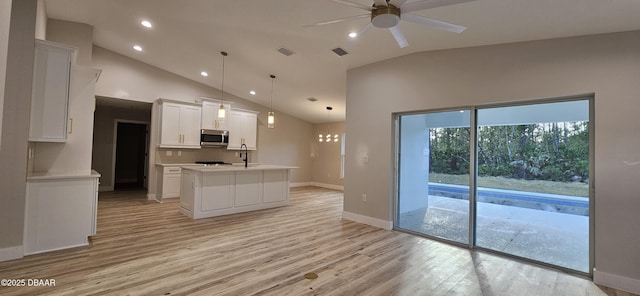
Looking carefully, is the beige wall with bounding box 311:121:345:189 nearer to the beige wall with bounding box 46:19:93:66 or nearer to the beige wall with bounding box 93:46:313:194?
the beige wall with bounding box 93:46:313:194

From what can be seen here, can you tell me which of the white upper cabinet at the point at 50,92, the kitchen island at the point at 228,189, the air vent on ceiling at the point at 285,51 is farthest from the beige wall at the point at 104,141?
the air vent on ceiling at the point at 285,51

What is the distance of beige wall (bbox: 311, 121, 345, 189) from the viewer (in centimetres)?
902

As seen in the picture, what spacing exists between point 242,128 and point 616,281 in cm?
718

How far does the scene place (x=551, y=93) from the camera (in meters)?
3.08

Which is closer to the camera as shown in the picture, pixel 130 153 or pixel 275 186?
pixel 275 186

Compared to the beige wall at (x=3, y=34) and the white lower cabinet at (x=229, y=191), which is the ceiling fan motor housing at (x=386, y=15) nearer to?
the beige wall at (x=3, y=34)

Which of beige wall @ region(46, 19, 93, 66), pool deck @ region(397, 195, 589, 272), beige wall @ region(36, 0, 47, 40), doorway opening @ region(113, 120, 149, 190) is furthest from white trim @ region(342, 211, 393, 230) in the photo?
doorway opening @ region(113, 120, 149, 190)

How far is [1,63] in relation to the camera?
1.24 metres

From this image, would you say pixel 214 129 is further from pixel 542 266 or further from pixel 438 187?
pixel 542 266

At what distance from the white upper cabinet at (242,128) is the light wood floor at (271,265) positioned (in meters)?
3.27

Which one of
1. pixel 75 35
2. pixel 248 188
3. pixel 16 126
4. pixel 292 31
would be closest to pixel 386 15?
pixel 292 31

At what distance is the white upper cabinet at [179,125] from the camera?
6.25 meters

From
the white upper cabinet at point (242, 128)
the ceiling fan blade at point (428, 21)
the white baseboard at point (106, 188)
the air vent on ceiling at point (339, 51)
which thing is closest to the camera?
the ceiling fan blade at point (428, 21)

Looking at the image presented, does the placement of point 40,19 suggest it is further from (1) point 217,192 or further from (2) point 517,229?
(2) point 517,229
